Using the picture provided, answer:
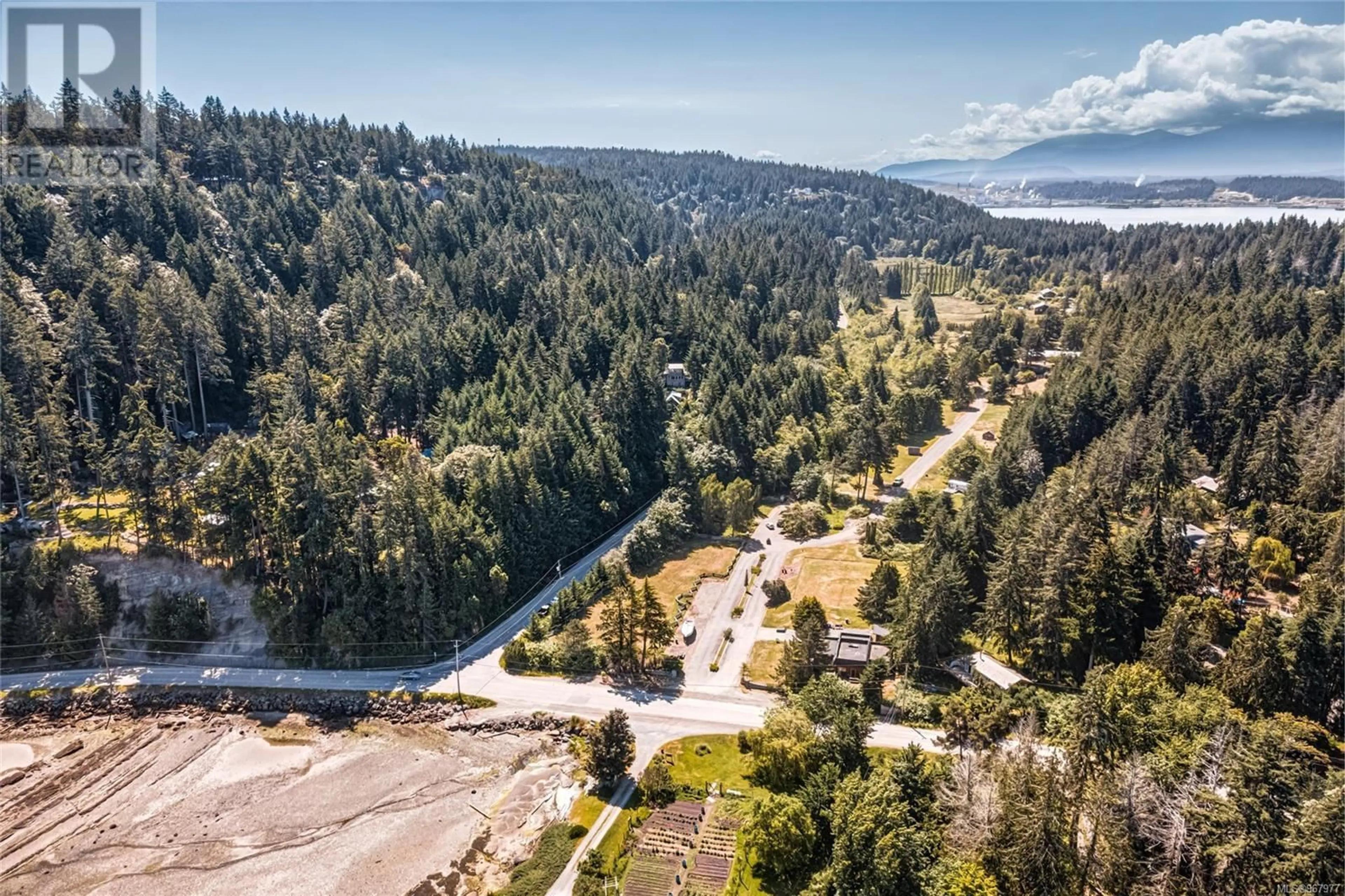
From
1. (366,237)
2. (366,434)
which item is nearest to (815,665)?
(366,434)

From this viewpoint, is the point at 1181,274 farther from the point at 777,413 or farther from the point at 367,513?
the point at 367,513

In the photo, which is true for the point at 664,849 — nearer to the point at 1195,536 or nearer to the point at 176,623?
the point at 176,623

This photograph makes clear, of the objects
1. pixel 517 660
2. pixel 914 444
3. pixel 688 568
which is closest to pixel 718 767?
pixel 517 660

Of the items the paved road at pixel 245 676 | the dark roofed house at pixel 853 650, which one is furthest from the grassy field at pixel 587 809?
the dark roofed house at pixel 853 650

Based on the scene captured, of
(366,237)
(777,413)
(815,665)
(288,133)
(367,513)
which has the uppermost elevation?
(288,133)

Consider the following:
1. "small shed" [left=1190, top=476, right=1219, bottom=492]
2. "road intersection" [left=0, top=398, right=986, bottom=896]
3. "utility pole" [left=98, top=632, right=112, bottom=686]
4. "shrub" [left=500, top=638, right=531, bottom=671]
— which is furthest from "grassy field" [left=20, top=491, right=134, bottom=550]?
"small shed" [left=1190, top=476, right=1219, bottom=492]
